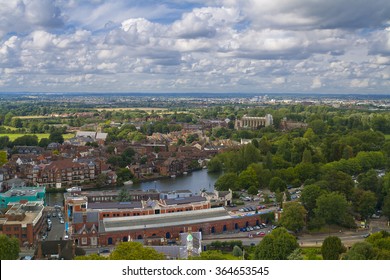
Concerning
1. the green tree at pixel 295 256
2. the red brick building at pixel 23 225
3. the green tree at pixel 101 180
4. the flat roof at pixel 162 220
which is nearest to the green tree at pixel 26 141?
the green tree at pixel 101 180

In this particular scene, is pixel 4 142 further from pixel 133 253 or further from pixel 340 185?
pixel 133 253

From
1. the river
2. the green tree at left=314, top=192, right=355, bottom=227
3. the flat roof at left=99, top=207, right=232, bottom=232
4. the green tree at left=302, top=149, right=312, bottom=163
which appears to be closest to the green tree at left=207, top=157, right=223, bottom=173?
the river

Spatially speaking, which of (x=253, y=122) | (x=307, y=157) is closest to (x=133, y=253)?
(x=307, y=157)

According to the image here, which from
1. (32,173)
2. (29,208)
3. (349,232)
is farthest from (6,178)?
(349,232)

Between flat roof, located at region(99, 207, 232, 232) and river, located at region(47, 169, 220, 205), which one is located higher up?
flat roof, located at region(99, 207, 232, 232)

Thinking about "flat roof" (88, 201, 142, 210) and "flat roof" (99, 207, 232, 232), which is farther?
"flat roof" (88, 201, 142, 210)

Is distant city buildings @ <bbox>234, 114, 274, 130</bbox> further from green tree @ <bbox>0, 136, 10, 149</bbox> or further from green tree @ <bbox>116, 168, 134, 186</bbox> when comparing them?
green tree @ <bbox>116, 168, 134, 186</bbox>

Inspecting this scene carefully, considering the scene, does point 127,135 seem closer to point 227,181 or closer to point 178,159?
point 178,159
